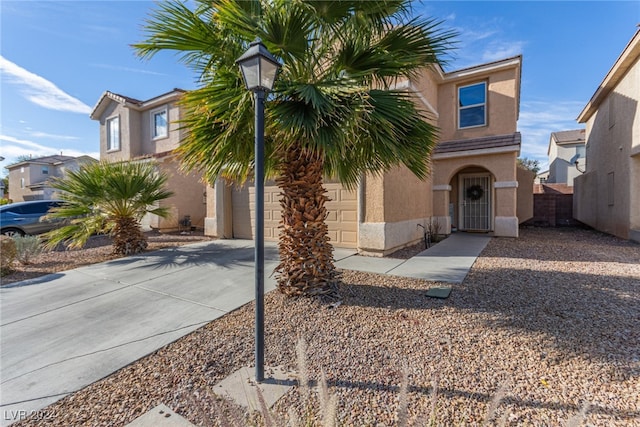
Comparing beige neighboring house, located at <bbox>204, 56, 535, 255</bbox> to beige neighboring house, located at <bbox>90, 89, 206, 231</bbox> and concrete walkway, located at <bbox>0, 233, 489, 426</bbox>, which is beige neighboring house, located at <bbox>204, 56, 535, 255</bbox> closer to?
concrete walkway, located at <bbox>0, 233, 489, 426</bbox>

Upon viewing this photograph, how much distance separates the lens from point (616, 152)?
12.0 meters

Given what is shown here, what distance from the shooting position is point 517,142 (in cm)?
1055

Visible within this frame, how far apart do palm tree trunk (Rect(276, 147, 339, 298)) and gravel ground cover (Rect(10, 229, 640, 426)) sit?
0.33 meters

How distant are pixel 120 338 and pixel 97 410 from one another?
1.37 meters

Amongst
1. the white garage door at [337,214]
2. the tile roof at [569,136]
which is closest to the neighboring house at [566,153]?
the tile roof at [569,136]

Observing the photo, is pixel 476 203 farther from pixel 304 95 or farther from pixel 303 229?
pixel 304 95

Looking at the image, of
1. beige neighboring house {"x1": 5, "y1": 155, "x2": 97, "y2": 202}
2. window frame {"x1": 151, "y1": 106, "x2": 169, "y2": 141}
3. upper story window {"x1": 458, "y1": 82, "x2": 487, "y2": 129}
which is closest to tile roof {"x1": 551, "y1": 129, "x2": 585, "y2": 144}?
upper story window {"x1": 458, "y1": 82, "x2": 487, "y2": 129}

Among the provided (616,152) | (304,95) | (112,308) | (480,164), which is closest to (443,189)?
(480,164)

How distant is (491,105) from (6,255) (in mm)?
16222

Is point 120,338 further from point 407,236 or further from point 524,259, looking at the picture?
point 524,259

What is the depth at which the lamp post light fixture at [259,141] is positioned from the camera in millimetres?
2758

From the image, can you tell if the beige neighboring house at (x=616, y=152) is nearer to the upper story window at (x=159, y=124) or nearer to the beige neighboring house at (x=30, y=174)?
the upper story window at (x=159, y=124)

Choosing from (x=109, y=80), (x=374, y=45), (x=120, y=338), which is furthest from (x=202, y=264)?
(x=109, y=80)

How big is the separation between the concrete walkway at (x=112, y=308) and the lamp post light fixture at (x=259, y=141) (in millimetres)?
1566
